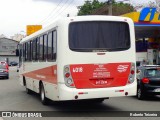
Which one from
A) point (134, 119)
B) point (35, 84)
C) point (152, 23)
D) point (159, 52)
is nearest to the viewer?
point (134, 119)

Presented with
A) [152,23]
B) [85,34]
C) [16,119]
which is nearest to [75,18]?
[85,34]

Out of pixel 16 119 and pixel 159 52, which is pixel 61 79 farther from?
pixel 159 52

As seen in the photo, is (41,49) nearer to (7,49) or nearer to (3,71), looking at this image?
(3,71)

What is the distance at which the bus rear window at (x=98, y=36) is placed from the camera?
11164 mm

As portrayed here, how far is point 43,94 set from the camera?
544 inches

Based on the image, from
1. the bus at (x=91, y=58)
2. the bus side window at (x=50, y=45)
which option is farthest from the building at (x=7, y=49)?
the bus at (x=91, y=58)

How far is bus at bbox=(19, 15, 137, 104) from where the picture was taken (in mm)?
10984

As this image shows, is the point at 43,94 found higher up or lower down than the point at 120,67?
lower down

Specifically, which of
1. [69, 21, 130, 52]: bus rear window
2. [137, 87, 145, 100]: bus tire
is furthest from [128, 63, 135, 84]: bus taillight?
[137, 87, 145, 100]: bus tire

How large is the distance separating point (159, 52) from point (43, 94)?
2409cm

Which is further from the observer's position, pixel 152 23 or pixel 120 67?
pixel 152 23

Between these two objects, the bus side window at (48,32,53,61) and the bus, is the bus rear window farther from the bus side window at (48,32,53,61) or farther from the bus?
the bus side window at (48,32,53,61)

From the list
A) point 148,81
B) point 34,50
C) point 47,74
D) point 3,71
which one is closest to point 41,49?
point 47,74

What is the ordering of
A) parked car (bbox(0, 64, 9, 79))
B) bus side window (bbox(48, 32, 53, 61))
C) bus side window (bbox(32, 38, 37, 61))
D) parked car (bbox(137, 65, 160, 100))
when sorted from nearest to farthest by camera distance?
bus side window (bbox(48, 32, 53, 61)), parked car (bbox(137, 65, 160, 100)), bus side window (bbox(32, 38, 37, 61)), parked car (bbox(0, 64, 9, 79))
